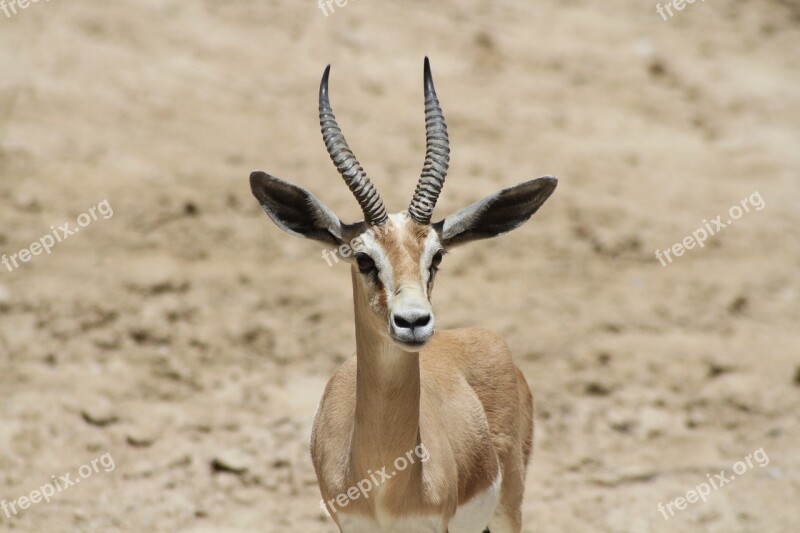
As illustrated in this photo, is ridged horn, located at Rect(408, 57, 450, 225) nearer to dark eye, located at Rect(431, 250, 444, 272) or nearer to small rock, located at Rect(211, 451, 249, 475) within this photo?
dark eye, located at Rect(431, 250, 444, 272)

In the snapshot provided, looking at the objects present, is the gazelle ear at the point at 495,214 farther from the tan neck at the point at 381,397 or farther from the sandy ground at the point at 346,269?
the sandy ground at the point at 346,269

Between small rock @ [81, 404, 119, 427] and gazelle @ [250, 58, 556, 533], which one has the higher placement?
gazelle @ [250, 58, 556, 533]

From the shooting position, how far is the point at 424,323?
203 inches

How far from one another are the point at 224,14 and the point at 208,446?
756 cm

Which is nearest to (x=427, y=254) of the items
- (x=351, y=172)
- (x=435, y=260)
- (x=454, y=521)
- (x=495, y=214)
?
(x=435, y=260)

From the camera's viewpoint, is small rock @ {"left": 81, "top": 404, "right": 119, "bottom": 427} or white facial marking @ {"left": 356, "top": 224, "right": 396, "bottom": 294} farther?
small rock @ {"left": 81, "top": 404, "right": 119, "bottom": 427}

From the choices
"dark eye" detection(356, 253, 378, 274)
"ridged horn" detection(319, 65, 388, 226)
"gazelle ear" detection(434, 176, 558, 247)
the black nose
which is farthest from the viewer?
"gazelle ear" detection(434, 176, 558, 247)

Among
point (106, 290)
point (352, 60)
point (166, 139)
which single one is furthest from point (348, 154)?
point (352, 60)

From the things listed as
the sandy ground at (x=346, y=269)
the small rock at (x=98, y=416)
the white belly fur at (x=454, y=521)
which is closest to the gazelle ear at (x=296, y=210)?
the white belly fur at (x=454, y=521)

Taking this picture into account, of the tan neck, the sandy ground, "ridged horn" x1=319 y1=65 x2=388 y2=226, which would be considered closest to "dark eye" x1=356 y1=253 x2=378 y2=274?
the tan neck

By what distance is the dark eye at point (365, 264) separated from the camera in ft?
18.4

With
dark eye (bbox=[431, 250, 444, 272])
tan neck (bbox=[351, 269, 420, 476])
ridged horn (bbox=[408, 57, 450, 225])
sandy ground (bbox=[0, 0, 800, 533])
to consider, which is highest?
ridged horn (bbox=[408, 57, 450, 225])

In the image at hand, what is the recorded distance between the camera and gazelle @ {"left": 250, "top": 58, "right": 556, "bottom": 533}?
5.55 metres

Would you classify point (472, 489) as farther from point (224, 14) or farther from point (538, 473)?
point (224, 14)
